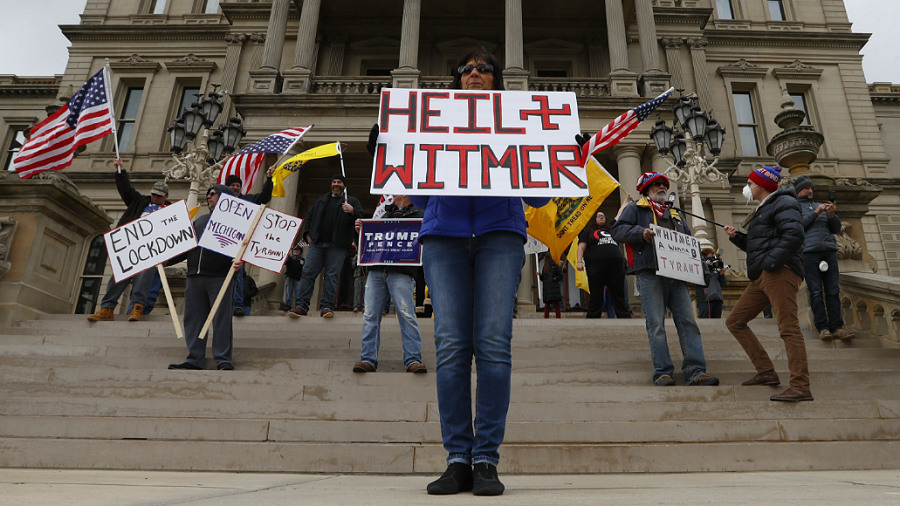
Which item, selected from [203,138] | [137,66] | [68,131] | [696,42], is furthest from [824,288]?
[137,66]

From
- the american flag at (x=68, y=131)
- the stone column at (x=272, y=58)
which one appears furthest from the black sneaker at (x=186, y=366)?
the stone column at (x=272, y=58)

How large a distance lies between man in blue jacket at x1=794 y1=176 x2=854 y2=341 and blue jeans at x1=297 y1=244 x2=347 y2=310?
5636 millimetres

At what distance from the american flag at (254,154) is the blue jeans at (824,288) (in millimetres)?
6425

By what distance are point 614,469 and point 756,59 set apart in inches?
993

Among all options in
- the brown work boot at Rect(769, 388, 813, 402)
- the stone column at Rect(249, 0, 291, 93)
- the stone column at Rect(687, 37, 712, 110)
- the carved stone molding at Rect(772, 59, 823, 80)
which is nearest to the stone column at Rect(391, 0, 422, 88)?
the stone column at Rect(249, 0, 291, 93)

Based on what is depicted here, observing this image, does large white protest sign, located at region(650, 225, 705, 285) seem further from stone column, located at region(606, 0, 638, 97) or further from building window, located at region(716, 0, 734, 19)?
building window, located at region(716, 0, 734, 19)

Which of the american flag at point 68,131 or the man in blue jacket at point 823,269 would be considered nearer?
the man in blue jacket at point 823,269

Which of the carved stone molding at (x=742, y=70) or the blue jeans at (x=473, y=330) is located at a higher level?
the carved stone molding at (x=742, y=70)

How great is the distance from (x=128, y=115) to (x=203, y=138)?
13914 millimetres

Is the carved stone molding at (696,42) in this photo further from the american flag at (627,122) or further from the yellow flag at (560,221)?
the american flag at (627,122)

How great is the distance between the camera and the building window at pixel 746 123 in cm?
2243

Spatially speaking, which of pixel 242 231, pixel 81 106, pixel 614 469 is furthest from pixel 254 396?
pixel 81 106

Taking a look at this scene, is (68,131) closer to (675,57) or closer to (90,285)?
(90,285)

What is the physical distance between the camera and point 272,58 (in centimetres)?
1833
